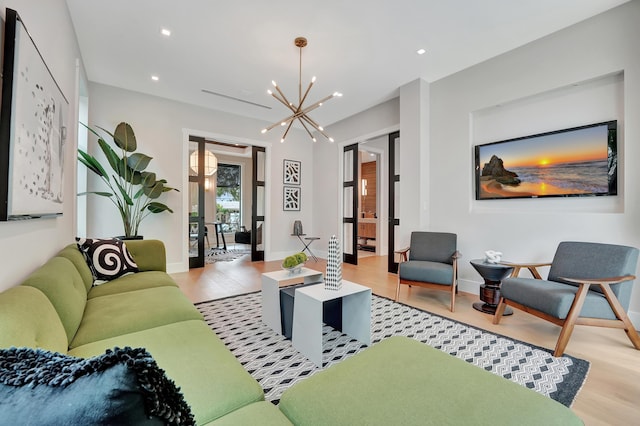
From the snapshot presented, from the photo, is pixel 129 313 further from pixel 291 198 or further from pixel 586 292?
pixel 291 198

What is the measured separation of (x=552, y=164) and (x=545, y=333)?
6.13 feet

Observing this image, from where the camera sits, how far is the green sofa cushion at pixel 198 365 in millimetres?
1015

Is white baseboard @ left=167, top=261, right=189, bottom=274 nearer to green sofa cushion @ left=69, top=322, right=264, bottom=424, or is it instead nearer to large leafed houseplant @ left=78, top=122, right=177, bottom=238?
large leafed houseplant @ left=78, top=122, right=177, bottom=238

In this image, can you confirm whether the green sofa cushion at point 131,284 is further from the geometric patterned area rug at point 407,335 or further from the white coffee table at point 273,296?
the white coffee table at point 273,296

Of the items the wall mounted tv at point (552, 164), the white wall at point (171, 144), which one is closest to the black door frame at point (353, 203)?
the white wall at point (171, 144)

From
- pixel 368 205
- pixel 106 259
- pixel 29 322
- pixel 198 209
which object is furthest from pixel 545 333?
pixel 368 205

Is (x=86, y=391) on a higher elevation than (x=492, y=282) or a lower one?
higher

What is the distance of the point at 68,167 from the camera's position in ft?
9.21

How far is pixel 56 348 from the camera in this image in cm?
113

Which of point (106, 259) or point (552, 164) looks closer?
point (106, 259)

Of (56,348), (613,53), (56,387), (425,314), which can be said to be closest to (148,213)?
(56,348)

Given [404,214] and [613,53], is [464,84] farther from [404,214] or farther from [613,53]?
[404,214]

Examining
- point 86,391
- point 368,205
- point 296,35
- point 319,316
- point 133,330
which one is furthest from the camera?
point 368,205

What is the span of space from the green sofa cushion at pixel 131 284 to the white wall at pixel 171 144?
91.0 inches
